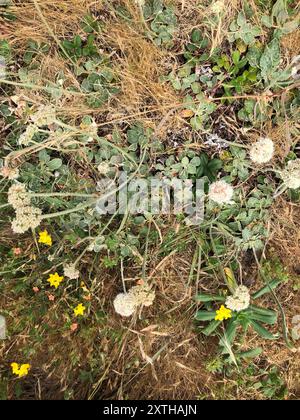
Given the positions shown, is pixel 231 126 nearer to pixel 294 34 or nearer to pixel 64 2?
pixel 294 34

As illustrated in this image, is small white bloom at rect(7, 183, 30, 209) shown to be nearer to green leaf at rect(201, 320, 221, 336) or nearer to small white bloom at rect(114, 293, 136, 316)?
small white bloom at rect(114, 293, 136, 316)

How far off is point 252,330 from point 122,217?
84 centimetres

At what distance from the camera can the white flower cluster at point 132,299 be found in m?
2.03

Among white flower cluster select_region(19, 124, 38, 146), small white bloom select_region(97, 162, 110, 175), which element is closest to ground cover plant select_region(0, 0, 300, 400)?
small white bloom select_region(97, 162, 110, 175)

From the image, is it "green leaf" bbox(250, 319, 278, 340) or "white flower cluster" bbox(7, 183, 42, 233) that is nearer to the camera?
"white flower cluster" bbox(7, 183, 42, 233)

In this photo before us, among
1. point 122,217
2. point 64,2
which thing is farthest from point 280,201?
point 64,2

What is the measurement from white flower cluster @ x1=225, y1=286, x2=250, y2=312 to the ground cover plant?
9cm

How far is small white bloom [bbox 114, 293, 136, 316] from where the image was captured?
202cm

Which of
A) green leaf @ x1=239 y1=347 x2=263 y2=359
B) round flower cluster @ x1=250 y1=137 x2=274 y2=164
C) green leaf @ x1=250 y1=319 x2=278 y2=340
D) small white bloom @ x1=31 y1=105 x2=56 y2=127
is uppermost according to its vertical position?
small white bloom @ x1=31 y1=105 x2=56 y2=127

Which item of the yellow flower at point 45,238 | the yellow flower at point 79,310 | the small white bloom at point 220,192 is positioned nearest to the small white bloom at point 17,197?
the yellow flower at point 45,238

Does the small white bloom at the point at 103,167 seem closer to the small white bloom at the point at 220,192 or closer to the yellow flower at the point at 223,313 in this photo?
the small white bloom at the point at 220,192

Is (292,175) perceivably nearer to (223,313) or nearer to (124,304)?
(223,313)

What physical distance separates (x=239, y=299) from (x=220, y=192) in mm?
479

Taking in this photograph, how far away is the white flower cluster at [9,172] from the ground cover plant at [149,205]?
0.04 feet
